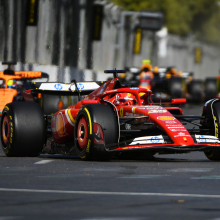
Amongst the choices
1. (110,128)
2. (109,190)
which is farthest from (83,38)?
(109,190)

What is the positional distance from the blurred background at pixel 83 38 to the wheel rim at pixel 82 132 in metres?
14.8

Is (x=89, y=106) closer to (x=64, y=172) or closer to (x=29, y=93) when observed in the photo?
(x=64, y=172)

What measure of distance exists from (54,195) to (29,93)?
230 inches

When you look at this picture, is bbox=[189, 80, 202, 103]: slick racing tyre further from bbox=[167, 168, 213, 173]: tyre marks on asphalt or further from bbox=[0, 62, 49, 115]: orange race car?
bbox=[167, 168, 213, 173]: tyre marks on asphalt

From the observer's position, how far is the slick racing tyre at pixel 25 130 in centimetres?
1105

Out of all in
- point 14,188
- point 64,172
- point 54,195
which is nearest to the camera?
point 54,195

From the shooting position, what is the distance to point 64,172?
8.90 metres

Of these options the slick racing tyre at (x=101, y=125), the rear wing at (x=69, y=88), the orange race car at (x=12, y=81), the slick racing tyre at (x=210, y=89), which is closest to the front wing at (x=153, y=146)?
the slick racing tyre at (x=101, y=125)

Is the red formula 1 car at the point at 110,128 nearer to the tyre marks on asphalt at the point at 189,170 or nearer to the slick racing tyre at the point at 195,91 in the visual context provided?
the tyre marks on asphalt at the point at 189,170

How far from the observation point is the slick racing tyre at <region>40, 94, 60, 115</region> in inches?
508

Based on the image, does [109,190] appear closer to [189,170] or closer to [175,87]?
[189,170]

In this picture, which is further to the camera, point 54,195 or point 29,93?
point 29,93

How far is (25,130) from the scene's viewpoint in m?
11.0

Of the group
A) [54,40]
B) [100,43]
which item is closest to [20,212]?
[54,40]
